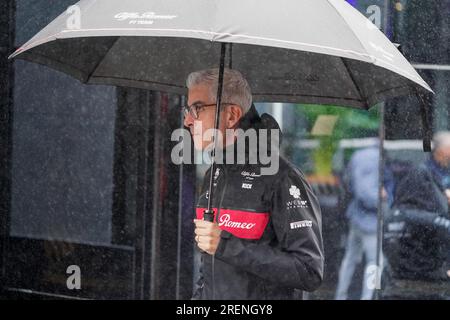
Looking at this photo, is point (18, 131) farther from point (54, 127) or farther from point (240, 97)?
point (240, 97)

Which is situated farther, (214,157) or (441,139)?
(441,139)

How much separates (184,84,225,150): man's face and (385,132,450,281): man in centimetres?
356

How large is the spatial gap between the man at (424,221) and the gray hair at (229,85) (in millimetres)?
3470

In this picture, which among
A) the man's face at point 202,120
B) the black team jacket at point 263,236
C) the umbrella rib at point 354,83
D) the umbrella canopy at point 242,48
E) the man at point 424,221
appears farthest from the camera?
the man at point 424,221

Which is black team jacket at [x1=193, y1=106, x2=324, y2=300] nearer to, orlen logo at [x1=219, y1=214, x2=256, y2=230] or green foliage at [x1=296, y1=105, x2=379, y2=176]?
orlen logo at [x1=219, y1=214, x2=256, y2=230]

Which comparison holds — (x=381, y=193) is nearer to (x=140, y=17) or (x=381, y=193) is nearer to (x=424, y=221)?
(x=424, y=221)

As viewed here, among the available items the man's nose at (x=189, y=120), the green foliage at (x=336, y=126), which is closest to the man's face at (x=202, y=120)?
the man's nose at (x=189, y=120)

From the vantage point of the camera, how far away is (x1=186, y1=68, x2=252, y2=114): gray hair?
11.3 feet

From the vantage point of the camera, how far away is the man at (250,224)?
3.16 metres

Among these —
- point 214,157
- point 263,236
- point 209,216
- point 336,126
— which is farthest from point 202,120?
point 336,126

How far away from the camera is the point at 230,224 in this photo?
3.29 meters

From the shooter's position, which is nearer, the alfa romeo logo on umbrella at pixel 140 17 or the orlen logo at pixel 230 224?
the alfa romeo logo on umbrella at pixel 140 17

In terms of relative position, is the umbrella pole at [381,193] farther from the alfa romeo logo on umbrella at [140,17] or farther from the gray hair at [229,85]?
the alfa romeo logo on umbrella at [140,17]

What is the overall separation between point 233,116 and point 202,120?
0.12m
